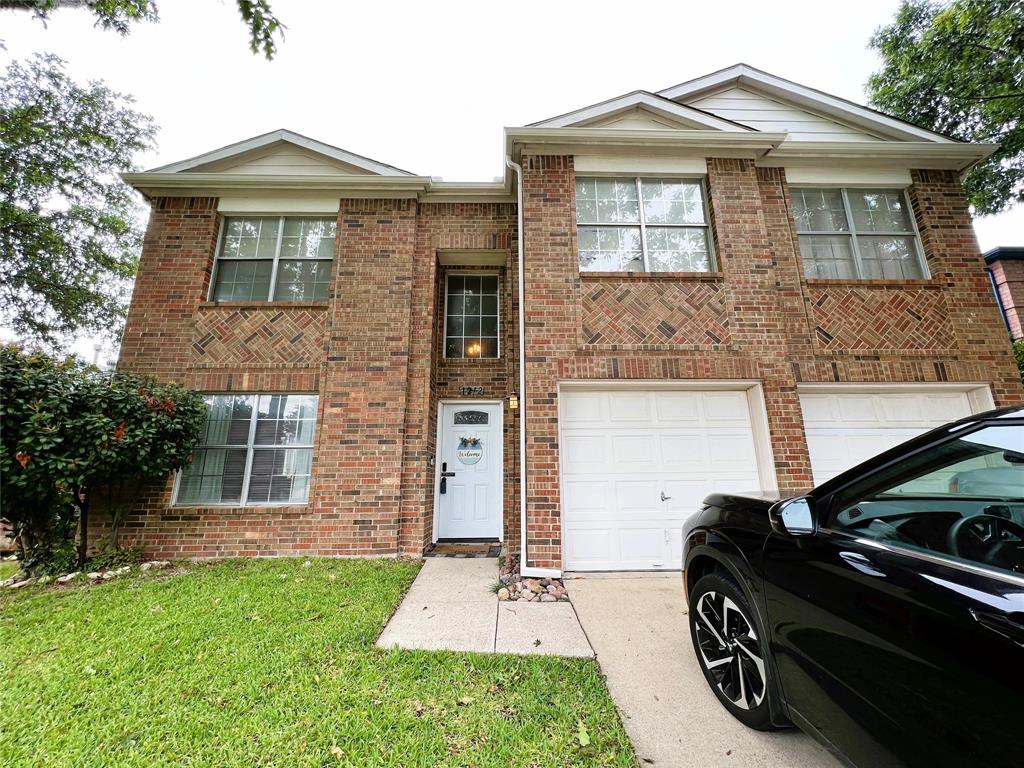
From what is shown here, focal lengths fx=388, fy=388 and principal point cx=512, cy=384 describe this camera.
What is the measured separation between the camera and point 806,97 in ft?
21.6

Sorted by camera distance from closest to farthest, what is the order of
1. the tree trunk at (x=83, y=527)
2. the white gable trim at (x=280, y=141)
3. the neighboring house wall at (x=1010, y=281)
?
the tree trunk at (x=83, y=527) → the white gable trim at (x=280, y=141) → the neighboring house wall at (x=1010, y=281)

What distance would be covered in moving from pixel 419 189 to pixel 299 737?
6748 millimetres

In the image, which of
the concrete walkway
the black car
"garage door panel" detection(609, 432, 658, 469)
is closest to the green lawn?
the concrete walkway

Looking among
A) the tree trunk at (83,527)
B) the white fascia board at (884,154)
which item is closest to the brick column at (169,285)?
the tree trunk at (83,527)

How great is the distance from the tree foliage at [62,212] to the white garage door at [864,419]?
1397 centimetres

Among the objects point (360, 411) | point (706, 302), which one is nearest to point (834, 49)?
point (706, 302)

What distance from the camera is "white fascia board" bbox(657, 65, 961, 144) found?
20.8 feet

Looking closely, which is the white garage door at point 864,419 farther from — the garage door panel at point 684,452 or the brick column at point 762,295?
the garage door panel at point 684,452

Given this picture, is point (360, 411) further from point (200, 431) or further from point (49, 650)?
point (49, 650)

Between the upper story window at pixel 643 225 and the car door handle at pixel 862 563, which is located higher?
the upper story window at pixel 643 225

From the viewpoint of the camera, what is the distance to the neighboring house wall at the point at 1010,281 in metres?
12.1

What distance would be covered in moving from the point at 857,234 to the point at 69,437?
36.3ft

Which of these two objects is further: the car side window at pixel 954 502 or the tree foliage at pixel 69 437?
the tree foliage at pixel 69 437

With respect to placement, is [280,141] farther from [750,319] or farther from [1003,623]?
[1003,623]
